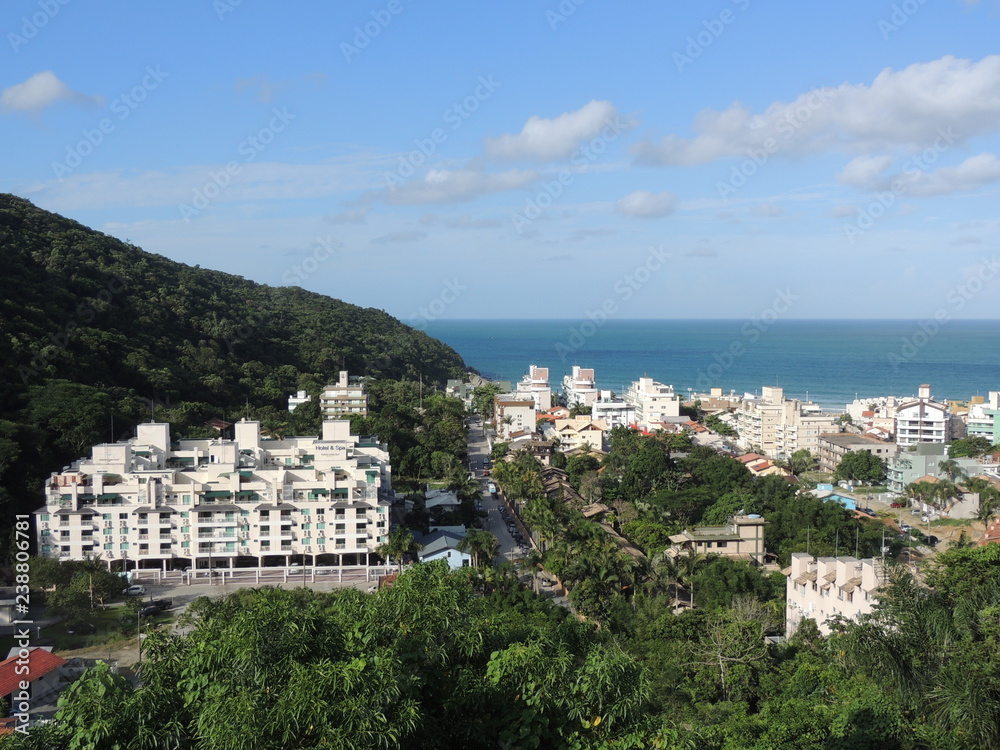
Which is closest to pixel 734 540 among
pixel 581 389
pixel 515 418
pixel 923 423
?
pixel 515 418

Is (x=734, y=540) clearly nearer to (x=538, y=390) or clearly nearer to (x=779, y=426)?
(x=779, y=426)

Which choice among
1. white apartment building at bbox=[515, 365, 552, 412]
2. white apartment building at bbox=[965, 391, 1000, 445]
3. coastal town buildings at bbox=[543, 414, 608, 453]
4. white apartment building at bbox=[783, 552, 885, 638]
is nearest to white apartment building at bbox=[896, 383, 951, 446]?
white apartment building at bbox=[965, 391, 1000, 445]

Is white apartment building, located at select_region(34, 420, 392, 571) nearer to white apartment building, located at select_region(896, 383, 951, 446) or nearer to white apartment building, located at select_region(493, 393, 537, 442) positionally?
white apartment building, located at select_region(493, 393, 537, 442)

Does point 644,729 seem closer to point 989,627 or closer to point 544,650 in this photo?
point 544,650

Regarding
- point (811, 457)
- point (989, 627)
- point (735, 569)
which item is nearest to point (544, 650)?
point (989, 627)

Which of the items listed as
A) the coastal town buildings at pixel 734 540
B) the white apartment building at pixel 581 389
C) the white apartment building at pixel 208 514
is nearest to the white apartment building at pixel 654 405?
the white apartment building at pixel 581 389

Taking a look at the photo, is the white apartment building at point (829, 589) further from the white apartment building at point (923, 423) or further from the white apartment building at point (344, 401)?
the white apartment building at point (344, 401)
